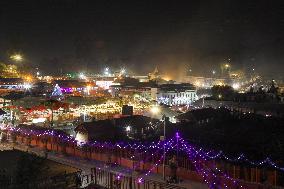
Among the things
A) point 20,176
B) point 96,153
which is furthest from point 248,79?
point 20,176

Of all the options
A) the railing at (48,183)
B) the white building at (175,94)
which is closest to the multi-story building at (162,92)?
the white building at (175,94)

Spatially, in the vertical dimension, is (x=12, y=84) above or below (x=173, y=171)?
above

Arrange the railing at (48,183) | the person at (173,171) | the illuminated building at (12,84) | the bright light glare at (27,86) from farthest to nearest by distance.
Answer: the bright light glare at (27,86), the illuminated building at (12,84), the person at (173,171), the railing at (48,183)

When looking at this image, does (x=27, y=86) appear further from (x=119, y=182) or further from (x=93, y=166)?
(x=119, y=182)

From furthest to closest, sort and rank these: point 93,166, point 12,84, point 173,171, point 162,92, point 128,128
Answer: point 162,92
point 12,84
point 128,128
point 93,166
point 173,171

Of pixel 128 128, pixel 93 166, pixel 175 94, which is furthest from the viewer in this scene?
pixel 175 94

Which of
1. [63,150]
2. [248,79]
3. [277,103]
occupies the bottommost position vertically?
[63,150]

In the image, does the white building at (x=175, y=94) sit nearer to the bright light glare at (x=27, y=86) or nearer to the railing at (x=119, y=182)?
the bright light glare at (x=27, y=86)

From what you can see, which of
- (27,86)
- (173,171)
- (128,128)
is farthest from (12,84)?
(173,171)

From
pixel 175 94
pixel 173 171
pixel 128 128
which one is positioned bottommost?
pixel 173 171

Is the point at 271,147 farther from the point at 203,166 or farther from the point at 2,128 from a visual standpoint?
the point at 2,128

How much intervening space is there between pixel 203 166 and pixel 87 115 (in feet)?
80.9

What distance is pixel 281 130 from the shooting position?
33.8m

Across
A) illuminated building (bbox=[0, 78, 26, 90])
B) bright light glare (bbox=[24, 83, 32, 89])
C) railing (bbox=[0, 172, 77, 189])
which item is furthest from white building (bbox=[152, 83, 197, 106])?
railing (bbox=[0, 172, 77, 189])
